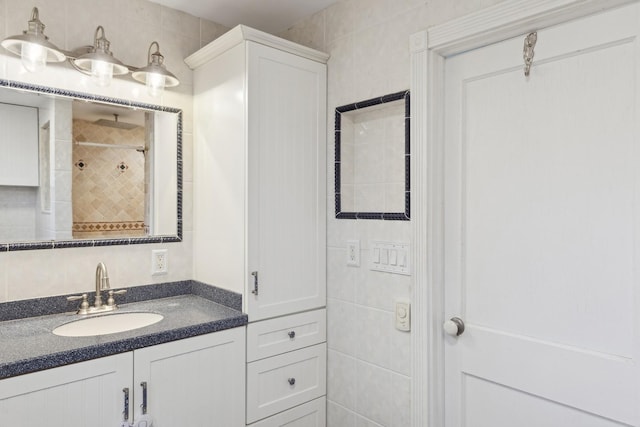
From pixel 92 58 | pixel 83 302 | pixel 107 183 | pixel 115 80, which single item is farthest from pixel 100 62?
pixel 83 302

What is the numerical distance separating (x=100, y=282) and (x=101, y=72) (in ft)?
2.92

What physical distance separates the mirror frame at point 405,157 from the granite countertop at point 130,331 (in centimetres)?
66

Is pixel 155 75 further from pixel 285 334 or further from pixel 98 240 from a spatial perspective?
pixel 285 334

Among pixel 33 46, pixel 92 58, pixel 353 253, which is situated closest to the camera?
pixel 33 46

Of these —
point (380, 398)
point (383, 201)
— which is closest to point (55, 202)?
point (383, 201)

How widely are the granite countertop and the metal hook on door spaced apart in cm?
141

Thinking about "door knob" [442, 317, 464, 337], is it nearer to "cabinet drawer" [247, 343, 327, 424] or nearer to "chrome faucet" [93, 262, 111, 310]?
"cabinet drawer" [247, 343, 327, 424]

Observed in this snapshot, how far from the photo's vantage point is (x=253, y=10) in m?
2.04

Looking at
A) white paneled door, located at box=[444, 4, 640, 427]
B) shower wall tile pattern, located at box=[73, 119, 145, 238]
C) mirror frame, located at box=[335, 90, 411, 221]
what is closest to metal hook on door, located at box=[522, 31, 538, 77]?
white paneled door, located at box=[444, 4, 640, 427]

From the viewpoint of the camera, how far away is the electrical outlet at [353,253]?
1.85 metres

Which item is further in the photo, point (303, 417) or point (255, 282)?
point (303, 417)

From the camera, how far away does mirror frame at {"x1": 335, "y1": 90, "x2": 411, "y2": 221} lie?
5.40 ft

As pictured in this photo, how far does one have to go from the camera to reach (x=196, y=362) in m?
1.58

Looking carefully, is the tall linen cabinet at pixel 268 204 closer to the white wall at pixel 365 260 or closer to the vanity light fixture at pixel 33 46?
the white wall at pixel 365 260
